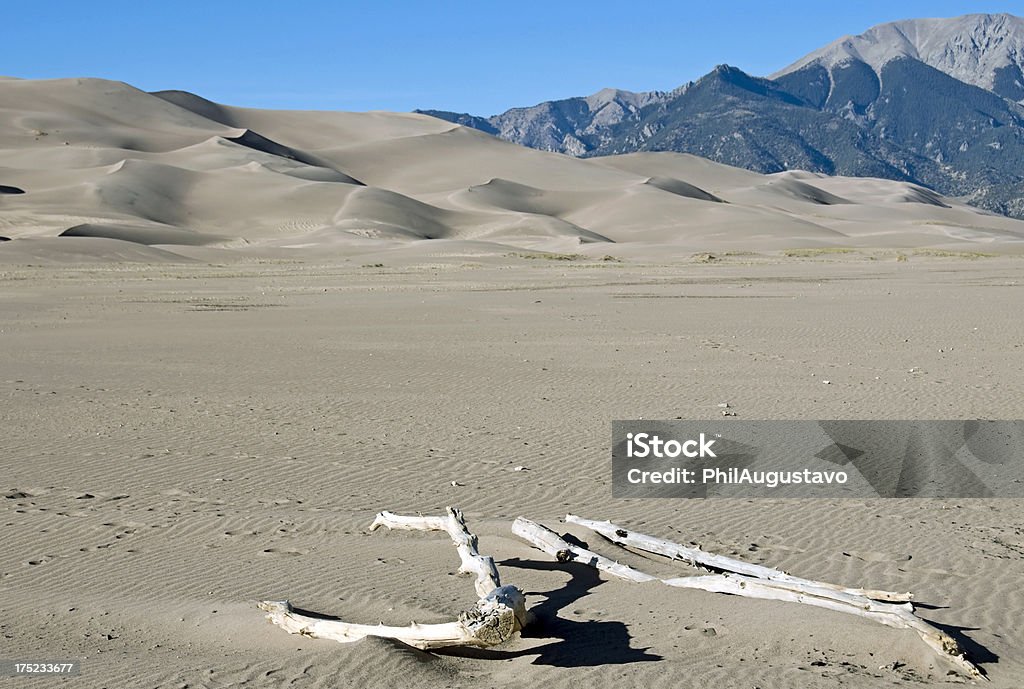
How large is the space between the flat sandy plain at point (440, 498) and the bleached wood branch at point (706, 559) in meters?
0.17

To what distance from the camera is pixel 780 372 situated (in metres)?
14.7

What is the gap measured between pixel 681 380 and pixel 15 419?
26.4 ft

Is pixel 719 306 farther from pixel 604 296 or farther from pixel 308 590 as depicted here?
pixel 308 590

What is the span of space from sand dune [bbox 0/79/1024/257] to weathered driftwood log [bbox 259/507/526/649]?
147ft

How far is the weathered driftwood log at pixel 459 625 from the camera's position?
4.83 metres

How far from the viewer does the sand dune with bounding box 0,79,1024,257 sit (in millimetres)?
81188

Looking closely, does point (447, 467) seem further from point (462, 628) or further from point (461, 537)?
point (462, 628)

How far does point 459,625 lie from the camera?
482 centimetres

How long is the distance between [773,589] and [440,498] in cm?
343

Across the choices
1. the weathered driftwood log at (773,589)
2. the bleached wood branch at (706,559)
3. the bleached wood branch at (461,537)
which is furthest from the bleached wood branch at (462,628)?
the bleached wood branch at (706,559)

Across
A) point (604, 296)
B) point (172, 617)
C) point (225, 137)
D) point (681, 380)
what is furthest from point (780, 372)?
point (225, 137)

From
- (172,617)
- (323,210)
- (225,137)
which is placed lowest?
(172,617)

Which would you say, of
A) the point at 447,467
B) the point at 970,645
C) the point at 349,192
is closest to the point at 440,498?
the point at 447,467

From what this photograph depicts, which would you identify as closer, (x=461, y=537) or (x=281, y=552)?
(x=461, y=537)
